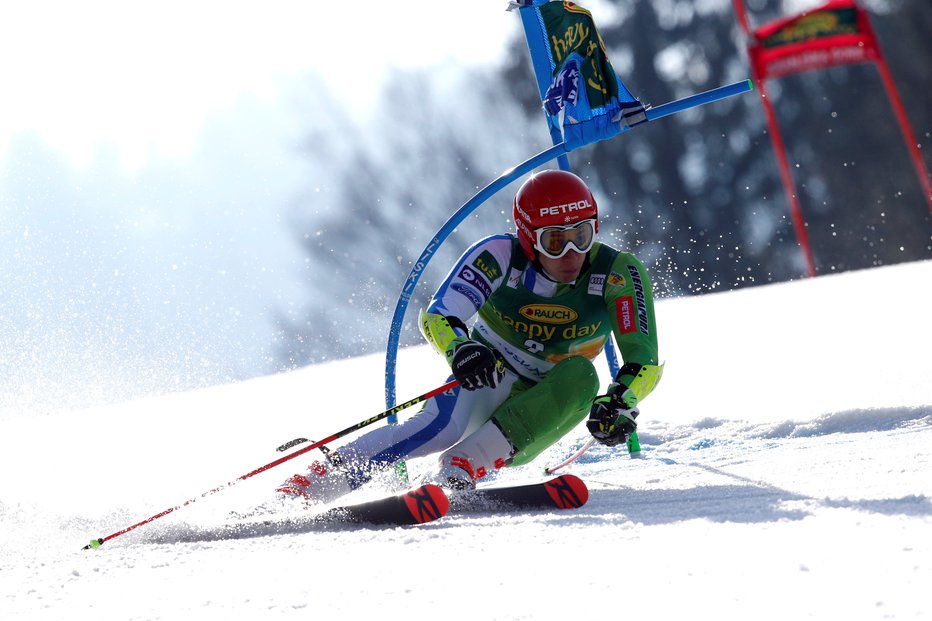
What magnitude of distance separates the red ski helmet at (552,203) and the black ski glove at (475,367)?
0.62 metres

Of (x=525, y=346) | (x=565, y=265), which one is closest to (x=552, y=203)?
(x=565, y=265)

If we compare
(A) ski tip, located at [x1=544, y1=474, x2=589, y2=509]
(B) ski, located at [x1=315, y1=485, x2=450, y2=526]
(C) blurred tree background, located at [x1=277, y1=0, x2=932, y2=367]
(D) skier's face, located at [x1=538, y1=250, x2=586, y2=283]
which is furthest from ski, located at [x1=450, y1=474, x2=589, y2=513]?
(C) blurred tree background, located at [x1=277, y1=0, x2=932, y2=367]

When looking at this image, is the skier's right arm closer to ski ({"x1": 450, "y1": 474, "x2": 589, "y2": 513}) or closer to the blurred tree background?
ski ({"x1": 450, "y1": 474, "x2": 589, "y2": 513})

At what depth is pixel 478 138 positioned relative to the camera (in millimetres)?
30172

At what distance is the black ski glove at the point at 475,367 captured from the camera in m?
3.72

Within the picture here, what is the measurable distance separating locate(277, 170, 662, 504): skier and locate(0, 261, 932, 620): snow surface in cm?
38

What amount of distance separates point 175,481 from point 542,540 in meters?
3.67

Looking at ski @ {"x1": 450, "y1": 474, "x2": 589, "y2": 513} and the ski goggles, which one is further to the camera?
the ski goggles

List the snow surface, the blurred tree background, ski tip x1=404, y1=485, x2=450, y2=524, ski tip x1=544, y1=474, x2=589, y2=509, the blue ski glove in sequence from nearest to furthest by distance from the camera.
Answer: the snow surface < ski tip x1=404, y1=485, x2=450, y2=524 < ski tip x1=544, y1=474, x2=589, y2=509 < the blue ski glove < the blurred tree background

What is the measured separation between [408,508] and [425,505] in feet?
0.17

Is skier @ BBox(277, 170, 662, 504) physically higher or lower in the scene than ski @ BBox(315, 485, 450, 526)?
higher

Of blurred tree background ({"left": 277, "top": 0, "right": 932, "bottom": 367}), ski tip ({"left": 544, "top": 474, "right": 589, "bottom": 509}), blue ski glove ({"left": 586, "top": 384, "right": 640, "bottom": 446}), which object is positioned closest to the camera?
ski tip ({"left": 544, "top": 474, "right": 589, "bottom": 509})

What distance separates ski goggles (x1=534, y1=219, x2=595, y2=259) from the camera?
161 inches

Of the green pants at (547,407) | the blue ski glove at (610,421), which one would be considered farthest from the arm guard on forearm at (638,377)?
the green pants at (547,407)
